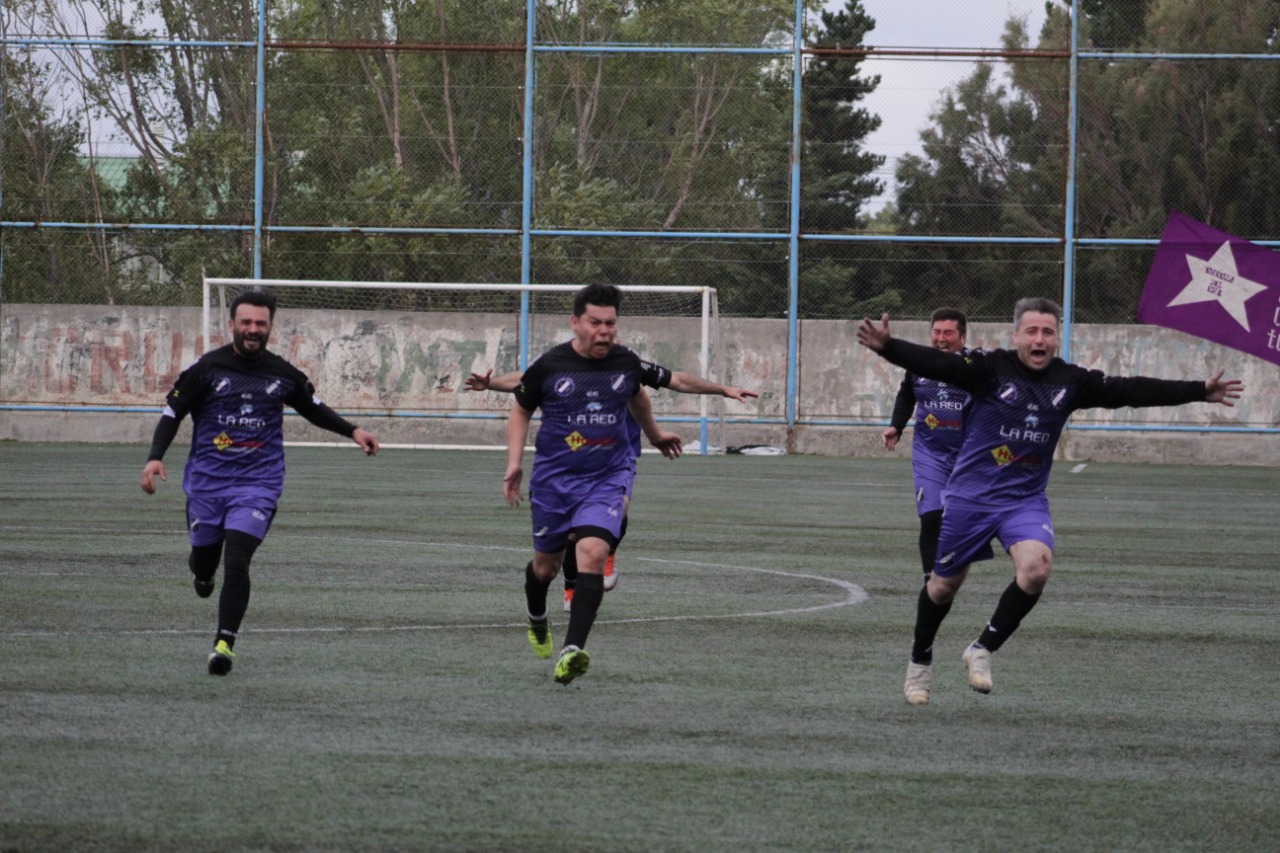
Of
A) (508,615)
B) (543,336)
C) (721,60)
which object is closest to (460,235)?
(543,336)

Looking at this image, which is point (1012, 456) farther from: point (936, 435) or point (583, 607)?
point (936, 435)

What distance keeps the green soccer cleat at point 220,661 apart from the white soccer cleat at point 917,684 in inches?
111

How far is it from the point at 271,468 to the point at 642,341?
2115 cm

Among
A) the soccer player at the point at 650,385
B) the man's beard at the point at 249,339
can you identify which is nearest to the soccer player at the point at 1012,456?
the soccer player at the point at 650,385

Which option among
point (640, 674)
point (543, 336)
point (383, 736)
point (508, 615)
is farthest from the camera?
point (543, 336)

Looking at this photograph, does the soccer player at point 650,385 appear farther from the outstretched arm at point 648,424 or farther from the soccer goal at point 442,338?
the soccer goal at point 442,338

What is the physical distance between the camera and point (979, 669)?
25.2 feet

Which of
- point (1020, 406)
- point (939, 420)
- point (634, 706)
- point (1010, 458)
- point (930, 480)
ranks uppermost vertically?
point (1020, 406)

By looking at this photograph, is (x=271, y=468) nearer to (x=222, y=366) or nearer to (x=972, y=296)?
(x=222, y=366)

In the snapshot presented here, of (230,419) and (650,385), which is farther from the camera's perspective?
(650,385)

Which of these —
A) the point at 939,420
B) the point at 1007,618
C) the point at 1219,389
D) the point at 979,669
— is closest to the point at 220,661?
the point at 979,669

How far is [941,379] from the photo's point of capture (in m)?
7.66

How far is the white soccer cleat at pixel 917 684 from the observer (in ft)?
24.9

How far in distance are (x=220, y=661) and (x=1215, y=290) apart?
74.7ft
